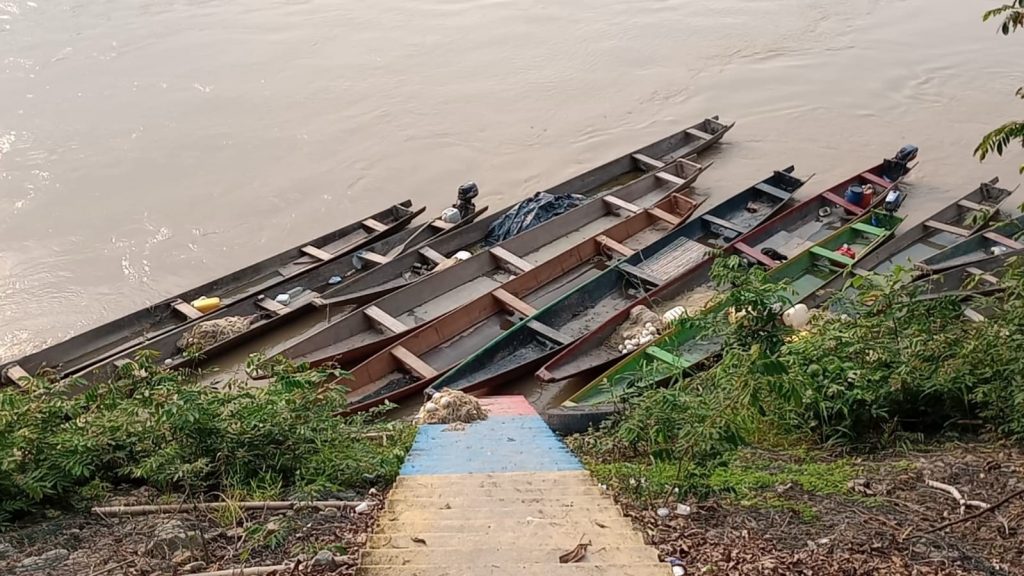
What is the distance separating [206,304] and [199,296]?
28cm

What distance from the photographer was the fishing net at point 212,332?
25.7ft

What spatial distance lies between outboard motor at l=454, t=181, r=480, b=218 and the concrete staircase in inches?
194

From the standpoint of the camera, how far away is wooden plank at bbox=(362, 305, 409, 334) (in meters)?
7.93

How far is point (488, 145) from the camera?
1253cm


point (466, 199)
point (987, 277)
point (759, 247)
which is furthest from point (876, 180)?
point (466, 199)

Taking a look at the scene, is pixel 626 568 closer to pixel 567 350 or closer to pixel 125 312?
pixel 567 350

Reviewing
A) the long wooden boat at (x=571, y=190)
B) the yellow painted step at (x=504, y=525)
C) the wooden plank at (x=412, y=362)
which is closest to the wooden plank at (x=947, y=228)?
the long wooden boat at (x=571, y=190)

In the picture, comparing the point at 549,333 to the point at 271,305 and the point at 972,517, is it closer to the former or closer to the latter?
the point at 271,305

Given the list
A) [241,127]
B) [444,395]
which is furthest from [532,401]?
[241,127]

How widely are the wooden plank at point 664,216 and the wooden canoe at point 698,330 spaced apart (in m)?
1.57

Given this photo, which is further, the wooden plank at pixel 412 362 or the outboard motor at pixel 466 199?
the outboard motor at pixel 466 199

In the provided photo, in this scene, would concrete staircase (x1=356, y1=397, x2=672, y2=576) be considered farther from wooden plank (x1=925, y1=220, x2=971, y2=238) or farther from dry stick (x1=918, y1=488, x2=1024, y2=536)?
wooden plank (x1=925, y1=220, x2=971, y2=238)

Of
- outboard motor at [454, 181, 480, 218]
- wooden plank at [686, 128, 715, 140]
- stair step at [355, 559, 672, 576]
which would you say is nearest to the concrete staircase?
stair step at [355, 559, 672, 576]

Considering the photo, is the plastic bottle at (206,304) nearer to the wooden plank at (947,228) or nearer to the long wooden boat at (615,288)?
the long wooden boat at (615,288)
